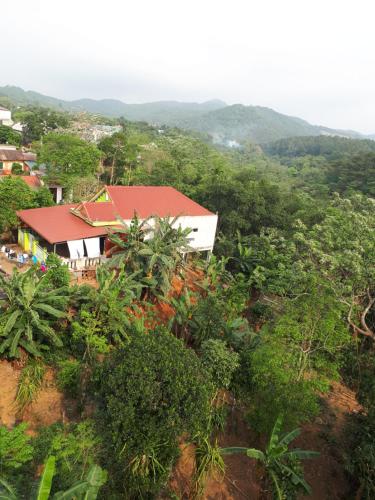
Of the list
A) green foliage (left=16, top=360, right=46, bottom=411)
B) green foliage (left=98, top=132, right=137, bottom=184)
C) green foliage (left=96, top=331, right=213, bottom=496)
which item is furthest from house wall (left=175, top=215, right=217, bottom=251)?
green foliage (left=98, top=132, right=137, bottom=184)

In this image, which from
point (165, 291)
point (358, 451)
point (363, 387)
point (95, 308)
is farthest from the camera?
point (165, 291)

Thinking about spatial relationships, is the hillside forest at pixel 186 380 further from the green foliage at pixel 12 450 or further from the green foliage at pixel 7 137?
the green foliage at pixel 7 137

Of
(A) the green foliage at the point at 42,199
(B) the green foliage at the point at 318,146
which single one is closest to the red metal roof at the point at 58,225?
(A) the green foliage at the point at 42,199

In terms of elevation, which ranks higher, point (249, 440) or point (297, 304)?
point (297, 304)

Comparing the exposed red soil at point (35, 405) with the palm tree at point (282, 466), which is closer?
the palm tree at point (282, 466)

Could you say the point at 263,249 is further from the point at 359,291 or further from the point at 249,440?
the point at 249,440

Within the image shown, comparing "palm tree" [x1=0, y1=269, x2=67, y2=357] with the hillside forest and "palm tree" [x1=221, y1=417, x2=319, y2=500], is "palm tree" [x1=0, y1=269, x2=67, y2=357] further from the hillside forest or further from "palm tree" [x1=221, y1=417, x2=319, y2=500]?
"palm tree" [x1=221, y1=417, x2=319, y2=500]

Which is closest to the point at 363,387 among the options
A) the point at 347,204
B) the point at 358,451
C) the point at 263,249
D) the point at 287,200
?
the point at 358,451

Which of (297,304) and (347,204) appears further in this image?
(347,204)
